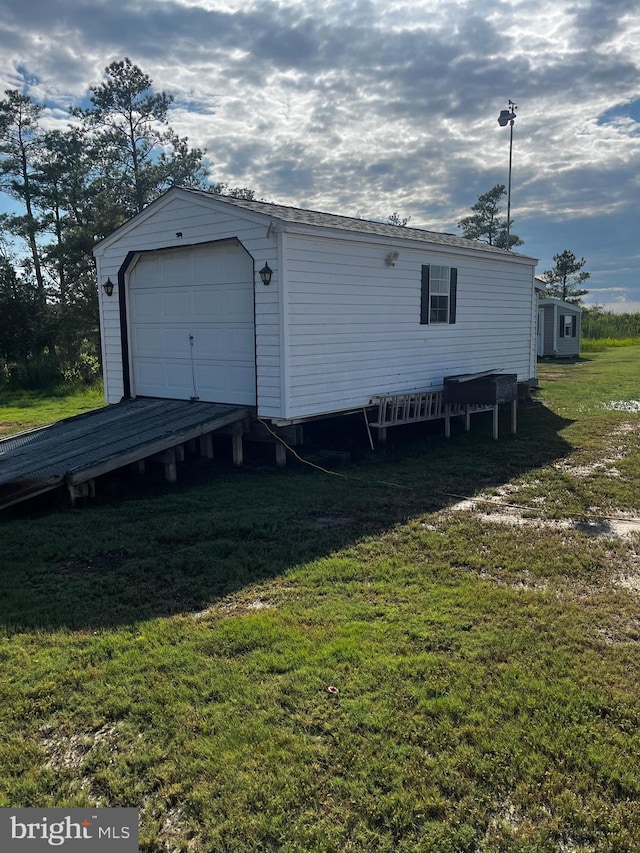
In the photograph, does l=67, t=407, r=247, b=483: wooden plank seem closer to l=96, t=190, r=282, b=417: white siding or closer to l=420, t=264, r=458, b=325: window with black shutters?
l=96, t=190, r=282, b=417: white siding

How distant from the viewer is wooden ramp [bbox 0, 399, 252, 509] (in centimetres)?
604

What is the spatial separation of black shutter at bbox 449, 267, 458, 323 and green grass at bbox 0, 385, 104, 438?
686 centimetres

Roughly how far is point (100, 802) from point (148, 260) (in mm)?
8164

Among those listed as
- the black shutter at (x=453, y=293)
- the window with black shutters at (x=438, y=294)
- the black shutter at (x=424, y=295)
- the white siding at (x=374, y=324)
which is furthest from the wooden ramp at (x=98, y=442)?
the black shutter at (x=453, y=293)

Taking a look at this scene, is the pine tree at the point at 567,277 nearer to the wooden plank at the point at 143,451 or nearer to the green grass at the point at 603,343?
the green grass at the point at 603,343

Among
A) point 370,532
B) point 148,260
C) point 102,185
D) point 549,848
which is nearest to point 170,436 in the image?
point 370,532

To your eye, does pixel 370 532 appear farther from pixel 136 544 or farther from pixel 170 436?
pixel 170 436

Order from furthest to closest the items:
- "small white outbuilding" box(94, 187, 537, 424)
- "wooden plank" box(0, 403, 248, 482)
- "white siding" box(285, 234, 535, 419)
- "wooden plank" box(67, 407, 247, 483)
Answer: "white siding" box(285, 234, 535, 419) < "small white outbuilding" box(94, 187, 537, 424) < "wooden plank" box(0, 403, 248, 482) < "wooden plank" box(67, 407, 247, 483)

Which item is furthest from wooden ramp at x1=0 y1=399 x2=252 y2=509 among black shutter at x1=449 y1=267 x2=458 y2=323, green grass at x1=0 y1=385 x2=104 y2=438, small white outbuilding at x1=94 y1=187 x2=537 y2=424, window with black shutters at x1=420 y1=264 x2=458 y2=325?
black shutter at x1=449 y1=267 x2=458 y2=323

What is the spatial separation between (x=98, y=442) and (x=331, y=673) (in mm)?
4729

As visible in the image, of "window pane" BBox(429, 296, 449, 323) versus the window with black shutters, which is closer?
the window with black shutters

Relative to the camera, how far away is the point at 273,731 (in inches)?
108

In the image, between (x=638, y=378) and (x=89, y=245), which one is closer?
(x=638, y=378)

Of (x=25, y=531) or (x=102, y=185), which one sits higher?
(x=102, y=185)
